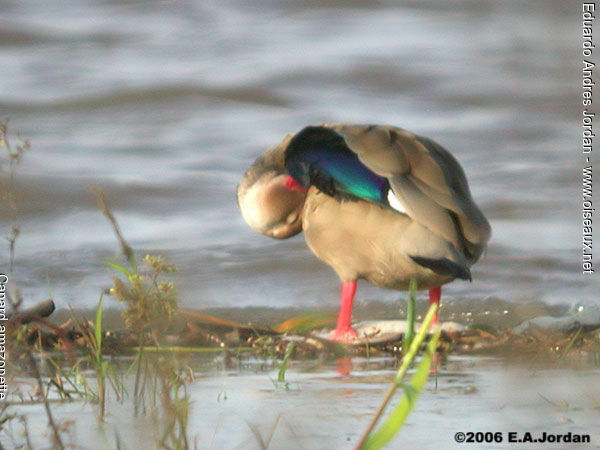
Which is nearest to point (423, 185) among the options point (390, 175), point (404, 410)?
point (390, 175)

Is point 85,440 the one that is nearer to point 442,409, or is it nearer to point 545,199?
point 442,409

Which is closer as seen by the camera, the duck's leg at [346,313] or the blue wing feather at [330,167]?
the blue wing feather at [330,167]

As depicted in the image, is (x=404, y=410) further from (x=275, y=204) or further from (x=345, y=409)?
(x=275, y=204)

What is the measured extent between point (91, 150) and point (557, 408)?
5362 millimetres

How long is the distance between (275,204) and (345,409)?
1626 millimetres

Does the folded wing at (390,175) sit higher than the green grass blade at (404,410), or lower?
lower

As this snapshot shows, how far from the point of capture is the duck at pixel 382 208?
3082 mm

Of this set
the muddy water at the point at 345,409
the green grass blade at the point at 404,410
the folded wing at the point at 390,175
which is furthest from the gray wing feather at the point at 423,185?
the green grass blade at the point at 404,410

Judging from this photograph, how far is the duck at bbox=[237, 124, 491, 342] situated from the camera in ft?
10.1

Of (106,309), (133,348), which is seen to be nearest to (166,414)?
(133,348)

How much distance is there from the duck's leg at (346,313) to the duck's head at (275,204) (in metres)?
0.28

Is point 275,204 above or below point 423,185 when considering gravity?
below

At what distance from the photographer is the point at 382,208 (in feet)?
10.8

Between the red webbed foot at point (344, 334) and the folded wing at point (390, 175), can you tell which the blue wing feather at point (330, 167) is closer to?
the folded wing at point (390, 175)
